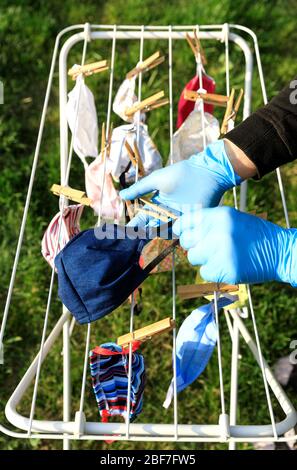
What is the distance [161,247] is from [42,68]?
150cm

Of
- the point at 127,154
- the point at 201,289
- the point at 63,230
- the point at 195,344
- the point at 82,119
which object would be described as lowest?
the point at 195,344

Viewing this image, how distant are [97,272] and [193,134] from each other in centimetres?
56

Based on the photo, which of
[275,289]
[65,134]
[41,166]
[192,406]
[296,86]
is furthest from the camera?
[41,166]

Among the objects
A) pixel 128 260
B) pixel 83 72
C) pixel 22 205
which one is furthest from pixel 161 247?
pixel 22 205

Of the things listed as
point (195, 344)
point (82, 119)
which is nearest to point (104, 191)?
point (82, 119)

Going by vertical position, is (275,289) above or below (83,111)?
below

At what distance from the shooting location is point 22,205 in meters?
2.00

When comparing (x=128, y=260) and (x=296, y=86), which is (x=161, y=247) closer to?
(x=128, y=260)

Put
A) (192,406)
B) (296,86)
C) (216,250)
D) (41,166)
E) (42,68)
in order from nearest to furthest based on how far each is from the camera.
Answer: (216,250) < (296,86) < (192,406) < (41,166) < (42,68)

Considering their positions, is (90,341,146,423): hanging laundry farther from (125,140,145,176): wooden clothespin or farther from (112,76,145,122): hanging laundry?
(112,76,145,122): hanging laundry

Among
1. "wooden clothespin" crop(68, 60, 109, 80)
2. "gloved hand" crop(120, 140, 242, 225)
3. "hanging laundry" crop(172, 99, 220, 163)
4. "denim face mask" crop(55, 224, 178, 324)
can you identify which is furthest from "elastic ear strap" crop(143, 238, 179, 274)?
"wooden clothespin" crop(68, 60, 109, 80)

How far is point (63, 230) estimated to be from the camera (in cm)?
118

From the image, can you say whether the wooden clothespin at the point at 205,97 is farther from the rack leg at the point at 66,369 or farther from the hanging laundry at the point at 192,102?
the rack leg at the point at 66,369

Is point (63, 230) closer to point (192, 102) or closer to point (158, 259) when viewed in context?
point (158, 259)
